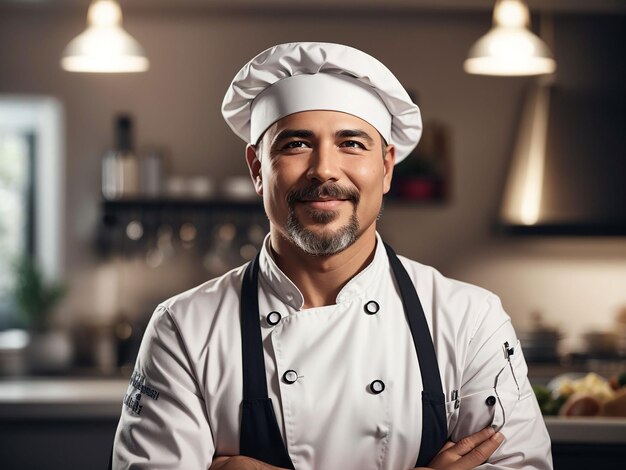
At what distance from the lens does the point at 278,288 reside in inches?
74.4

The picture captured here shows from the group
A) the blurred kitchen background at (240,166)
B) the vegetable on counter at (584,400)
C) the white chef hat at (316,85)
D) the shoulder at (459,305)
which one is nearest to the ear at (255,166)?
the white chef hat at (316,85)

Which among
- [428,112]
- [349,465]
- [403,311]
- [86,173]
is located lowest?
[349,465]

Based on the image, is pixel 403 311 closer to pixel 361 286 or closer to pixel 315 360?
pixel 361 286

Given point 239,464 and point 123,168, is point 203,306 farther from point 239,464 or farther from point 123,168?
point 123,168

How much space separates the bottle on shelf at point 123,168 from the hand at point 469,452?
10.8 feet

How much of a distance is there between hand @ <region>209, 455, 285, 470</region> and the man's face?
0.41 metres

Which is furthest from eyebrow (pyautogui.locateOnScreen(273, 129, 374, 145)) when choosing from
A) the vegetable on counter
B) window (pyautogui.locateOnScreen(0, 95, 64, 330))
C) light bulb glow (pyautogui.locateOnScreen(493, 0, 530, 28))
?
window (pyautogui.locateOnScreen(0, 95, 64, 330))

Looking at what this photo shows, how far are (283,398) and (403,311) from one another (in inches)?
12.3

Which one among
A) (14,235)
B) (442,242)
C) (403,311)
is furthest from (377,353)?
(14,235)

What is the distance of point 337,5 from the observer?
16.0ft

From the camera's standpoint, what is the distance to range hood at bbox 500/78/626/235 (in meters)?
4.93

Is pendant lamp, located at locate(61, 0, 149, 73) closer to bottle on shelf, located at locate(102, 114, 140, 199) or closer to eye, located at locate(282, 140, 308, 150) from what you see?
bottle on shelf, located at locate(102, 114, 140, 199)

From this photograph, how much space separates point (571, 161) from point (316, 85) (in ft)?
11.1

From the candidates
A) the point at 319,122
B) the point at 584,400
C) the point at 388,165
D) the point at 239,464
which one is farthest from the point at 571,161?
the point at 239,464
